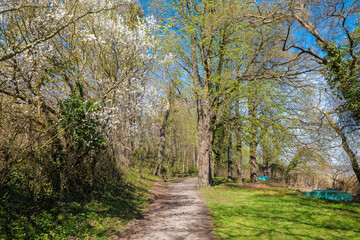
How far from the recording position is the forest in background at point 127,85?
19.4 ft

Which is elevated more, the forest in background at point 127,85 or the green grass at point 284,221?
the forest in background at point 127,85

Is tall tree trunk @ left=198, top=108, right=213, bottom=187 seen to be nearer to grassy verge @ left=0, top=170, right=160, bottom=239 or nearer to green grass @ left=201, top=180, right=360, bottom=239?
green grass @ left=201, top=180, right=360, bottom=239

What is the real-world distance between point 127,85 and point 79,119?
130 inches

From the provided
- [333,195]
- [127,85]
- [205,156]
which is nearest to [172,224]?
[127,85]

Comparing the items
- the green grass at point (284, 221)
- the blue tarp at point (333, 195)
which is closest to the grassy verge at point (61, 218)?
the green grass at point (284, 221)

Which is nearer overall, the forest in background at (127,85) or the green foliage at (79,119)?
the forest in background at (127,85)

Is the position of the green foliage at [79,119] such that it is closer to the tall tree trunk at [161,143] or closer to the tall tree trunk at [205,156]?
the tall tree trunk at [205,156]

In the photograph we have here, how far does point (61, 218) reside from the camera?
6070 millimetres

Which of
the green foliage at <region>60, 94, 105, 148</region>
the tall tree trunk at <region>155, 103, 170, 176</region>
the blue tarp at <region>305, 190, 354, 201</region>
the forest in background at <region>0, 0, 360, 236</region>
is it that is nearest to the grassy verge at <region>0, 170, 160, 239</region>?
the forest in background at <region>0, 0, 360, 236</region>

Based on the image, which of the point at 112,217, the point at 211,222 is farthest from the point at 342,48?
the point at 112,217

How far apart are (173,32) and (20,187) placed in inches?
555

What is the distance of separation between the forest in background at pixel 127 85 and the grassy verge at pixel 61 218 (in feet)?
0.31

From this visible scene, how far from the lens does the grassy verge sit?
16.4ft

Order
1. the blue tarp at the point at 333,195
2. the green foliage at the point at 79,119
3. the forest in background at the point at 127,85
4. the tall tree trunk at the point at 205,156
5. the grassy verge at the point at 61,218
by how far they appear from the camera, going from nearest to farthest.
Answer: the grassy verge at the point at 61,218
the forest in background at the point at 127,85
the green foliage at the point at 79,119
the blue tarp at the point at 333,195
the tall tree trunk at the point at 205,156
